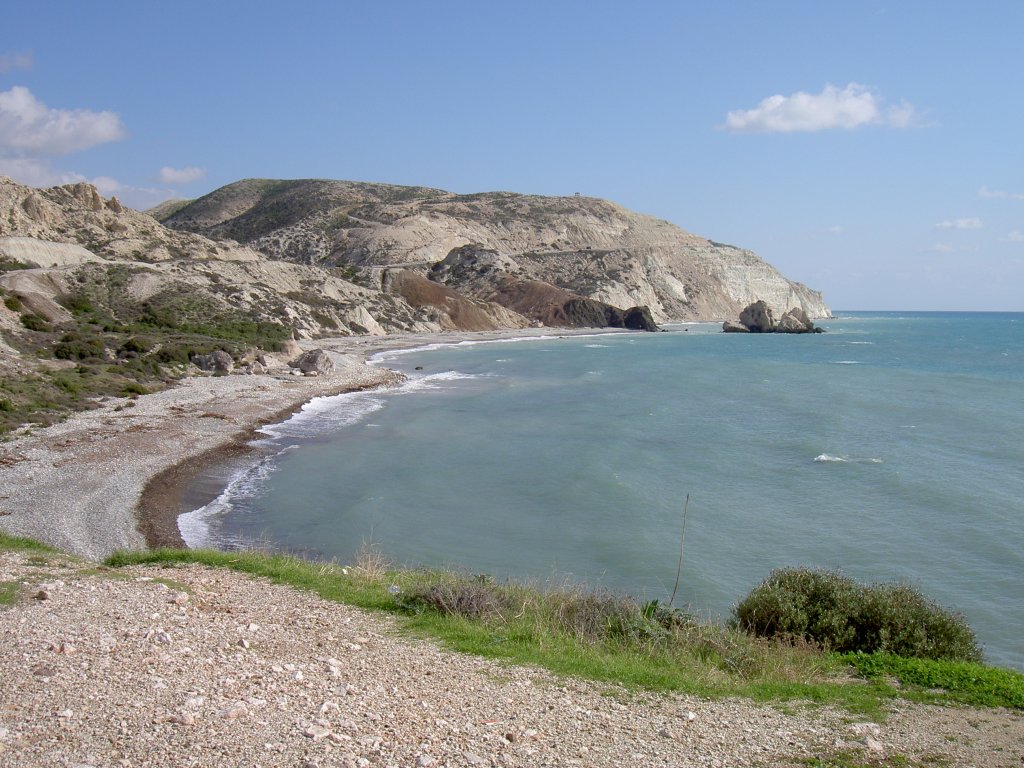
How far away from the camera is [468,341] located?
274 feet

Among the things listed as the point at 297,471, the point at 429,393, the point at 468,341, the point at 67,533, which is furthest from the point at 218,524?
the point at 468,341

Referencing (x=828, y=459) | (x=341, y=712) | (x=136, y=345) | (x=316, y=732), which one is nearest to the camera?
(x=316, y=732)

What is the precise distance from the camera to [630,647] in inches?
350

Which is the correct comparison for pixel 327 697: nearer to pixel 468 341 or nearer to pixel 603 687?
pixel 603 687

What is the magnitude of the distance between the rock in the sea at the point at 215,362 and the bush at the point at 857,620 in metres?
35.7

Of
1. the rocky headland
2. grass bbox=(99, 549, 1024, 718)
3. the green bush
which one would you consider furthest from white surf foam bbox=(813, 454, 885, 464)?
the green bush

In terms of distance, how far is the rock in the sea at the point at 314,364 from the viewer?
45.2 m

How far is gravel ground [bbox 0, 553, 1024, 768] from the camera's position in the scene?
18.9 feet

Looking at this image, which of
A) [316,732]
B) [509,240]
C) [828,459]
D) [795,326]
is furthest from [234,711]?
[509,240]

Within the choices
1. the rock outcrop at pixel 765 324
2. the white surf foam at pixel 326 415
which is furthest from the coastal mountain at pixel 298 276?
the rock outcrop at pixel 765 324

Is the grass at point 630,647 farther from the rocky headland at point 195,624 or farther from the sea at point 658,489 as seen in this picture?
the sea at point 658,489

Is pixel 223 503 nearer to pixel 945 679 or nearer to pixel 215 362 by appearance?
pixel 945 679

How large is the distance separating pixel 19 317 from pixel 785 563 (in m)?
39.0

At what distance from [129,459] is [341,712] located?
17860 mm
